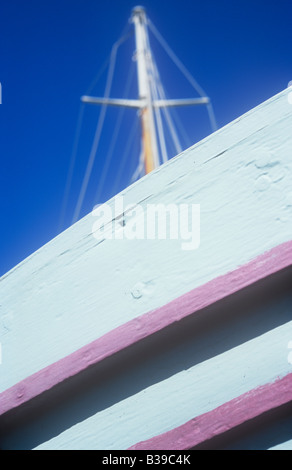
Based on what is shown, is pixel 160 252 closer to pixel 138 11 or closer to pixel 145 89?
pixel 145 89

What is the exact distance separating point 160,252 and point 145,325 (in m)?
0.20

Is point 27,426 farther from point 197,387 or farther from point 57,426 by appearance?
point 197,387

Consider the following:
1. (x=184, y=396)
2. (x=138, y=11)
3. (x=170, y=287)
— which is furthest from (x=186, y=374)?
(x=138, y=11)

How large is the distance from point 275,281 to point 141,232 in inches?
14.7

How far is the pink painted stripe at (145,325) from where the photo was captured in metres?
0.80

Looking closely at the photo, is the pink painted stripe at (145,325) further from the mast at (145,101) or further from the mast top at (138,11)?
the mast top at (138,11)

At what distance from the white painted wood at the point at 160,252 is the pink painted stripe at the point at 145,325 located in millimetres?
34

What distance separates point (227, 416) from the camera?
2.47 ft

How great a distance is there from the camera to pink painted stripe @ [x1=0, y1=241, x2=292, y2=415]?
31.7 inches

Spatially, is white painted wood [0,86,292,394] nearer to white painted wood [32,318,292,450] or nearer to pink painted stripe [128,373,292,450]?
white painted wood [32,318,292,450]

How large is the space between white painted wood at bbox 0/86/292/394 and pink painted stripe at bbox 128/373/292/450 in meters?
0.17

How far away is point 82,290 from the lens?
3.34 feet

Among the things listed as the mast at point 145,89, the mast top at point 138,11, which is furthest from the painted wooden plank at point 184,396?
the mast top at point 138,11

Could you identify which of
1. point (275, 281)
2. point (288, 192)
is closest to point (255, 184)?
point (288, 192)
